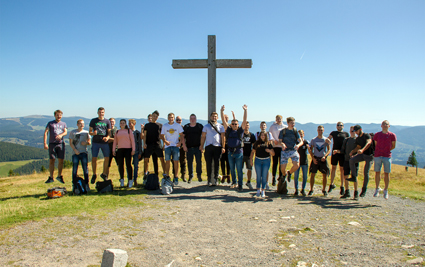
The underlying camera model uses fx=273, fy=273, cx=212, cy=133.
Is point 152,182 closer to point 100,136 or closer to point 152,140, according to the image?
point 152,140

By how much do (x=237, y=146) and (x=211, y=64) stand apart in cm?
336

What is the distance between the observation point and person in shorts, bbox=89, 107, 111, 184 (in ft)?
29.9

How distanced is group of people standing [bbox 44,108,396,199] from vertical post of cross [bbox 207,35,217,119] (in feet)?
2.52

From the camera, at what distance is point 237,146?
353 inches

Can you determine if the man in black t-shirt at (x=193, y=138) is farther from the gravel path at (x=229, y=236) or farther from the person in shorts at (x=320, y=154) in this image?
the person in shorts at (x=320, y=154)

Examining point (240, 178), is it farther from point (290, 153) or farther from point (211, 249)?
point (211, 249)

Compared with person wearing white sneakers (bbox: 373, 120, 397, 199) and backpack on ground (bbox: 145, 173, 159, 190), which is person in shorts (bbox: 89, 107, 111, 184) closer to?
backpack on ground (bbox: 145, 173, 159, 190)

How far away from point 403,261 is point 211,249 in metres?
2.75

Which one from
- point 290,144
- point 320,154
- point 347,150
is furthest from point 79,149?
point 347,150

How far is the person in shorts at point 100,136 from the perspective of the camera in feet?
29.9

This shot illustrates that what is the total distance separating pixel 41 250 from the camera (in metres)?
4.07

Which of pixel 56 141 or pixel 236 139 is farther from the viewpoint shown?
pixel 56 141

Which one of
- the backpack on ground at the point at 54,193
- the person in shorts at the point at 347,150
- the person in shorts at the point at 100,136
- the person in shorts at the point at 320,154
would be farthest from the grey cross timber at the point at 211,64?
the backpack on ground at the point at 54,193

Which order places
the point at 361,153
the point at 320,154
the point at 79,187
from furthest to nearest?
the point at 320,154
the point at 361,153
the point at 79,187
